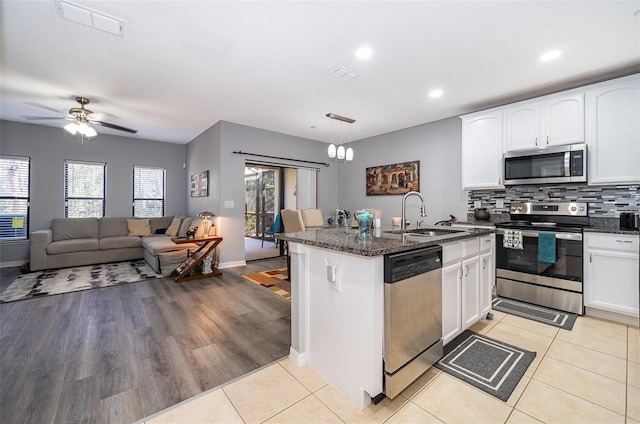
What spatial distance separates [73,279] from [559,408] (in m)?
5.66

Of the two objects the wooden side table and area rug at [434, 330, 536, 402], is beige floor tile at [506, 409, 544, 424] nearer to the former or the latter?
area rug at [434, 330, 536, 402]

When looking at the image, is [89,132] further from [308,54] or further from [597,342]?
[597,342]

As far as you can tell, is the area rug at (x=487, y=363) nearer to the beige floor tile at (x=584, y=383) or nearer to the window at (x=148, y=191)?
the beige floor tile at (x=584, y=383)

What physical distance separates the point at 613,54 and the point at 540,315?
2.65 metres

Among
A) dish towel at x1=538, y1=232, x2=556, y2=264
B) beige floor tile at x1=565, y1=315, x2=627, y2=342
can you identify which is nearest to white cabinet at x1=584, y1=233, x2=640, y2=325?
beige floor tile at x1=565, y1=315, x2=627, y2=342

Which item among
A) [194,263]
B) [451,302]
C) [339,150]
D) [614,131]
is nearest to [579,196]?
[614,131]

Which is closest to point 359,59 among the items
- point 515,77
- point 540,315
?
point 515,77

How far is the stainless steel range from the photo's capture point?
280 cm

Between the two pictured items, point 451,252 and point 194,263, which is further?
point 194,263

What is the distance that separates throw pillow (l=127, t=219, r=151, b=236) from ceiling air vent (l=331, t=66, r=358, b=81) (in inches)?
202

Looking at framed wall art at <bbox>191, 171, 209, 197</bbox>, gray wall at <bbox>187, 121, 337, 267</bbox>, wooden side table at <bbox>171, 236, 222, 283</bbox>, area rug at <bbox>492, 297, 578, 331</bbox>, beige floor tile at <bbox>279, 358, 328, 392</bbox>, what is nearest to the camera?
beige floor tile at <bbox>279, 358, 328, 392</bbox>

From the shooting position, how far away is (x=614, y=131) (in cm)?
274

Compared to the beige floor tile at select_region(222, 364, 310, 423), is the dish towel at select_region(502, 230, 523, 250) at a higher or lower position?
higher

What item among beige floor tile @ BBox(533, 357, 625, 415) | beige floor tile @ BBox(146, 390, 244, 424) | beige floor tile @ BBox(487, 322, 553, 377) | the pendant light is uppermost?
the pendant light
